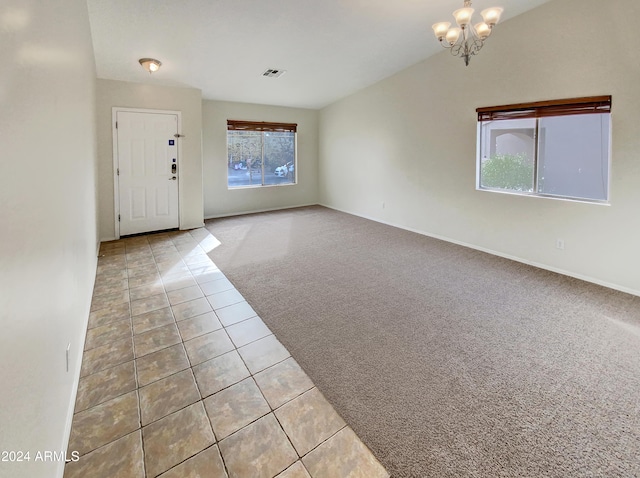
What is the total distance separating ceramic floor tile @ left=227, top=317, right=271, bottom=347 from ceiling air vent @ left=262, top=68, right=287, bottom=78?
4.20 meters

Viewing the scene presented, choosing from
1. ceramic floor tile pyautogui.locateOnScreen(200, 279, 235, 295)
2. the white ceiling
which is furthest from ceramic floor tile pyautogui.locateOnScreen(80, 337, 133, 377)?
the white ceiling

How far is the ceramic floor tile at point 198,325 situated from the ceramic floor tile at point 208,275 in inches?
33.0

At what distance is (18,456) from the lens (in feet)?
2.94

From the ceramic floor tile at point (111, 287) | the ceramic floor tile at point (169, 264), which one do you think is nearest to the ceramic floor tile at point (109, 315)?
the ceramic floor tile at point (111, 287)

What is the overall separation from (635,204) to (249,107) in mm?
6584

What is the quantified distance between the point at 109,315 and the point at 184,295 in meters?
0.64

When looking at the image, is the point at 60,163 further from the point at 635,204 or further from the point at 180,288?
the point at 635,204

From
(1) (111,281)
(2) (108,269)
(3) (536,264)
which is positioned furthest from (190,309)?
(3) (536,264)

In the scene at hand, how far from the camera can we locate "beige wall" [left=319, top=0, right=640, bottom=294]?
3.25 meters

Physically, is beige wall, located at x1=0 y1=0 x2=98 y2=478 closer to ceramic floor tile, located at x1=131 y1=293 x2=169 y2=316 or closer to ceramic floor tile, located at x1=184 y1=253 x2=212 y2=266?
ceramic floor tile, located at x1=131 y1=293 x2=169 y2=316

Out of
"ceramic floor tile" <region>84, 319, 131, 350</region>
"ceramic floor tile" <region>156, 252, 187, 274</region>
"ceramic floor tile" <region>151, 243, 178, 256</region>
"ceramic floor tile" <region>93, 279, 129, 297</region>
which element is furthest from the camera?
"ceramic floor tile" <region>151, 243, 178, 256</region>

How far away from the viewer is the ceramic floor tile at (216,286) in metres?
3.30

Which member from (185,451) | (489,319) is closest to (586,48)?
(489,319)

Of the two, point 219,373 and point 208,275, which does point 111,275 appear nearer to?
point 208,275
